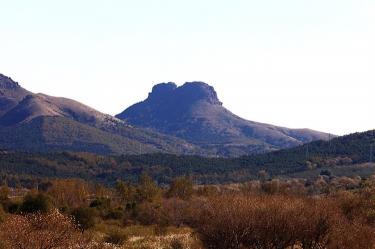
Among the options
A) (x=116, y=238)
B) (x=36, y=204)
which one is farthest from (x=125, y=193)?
(x=116, y=238)

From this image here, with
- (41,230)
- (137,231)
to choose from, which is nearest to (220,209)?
(41,230)

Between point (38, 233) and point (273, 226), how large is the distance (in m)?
13.2

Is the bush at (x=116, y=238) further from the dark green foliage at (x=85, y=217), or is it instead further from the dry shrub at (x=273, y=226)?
the dry shrub at (x=273, y=226)

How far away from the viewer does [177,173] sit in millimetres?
199500

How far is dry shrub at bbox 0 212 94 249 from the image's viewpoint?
21281 millimetres

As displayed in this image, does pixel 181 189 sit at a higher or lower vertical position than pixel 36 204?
lower

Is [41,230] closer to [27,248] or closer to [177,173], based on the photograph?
[27,248]

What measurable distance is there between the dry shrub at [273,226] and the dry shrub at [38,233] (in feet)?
27.0

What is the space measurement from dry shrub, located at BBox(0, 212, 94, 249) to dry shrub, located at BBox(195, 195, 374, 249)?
8230 millimetres

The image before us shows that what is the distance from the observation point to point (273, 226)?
1169 inches

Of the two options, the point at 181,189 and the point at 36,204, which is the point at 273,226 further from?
the point at 181,189

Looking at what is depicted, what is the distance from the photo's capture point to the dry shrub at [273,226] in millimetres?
28672

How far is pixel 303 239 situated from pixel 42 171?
169001mm

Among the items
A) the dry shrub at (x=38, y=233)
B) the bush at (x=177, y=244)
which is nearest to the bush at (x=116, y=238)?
the bush at (x=177, y=244)
